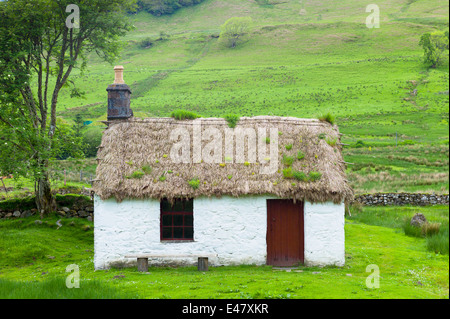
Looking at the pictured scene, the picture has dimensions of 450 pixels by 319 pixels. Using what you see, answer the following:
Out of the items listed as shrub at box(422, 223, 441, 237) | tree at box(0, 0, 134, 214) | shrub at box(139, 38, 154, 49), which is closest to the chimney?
tree at box(0, 0, 134, 214)

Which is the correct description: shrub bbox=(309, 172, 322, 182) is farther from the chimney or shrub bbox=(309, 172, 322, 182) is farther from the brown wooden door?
the chimney

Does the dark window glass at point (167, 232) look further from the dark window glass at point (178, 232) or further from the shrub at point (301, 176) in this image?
the shrub at point (301, 176)

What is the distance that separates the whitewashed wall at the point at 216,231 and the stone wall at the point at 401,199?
13.5 m

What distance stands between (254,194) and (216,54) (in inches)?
3595

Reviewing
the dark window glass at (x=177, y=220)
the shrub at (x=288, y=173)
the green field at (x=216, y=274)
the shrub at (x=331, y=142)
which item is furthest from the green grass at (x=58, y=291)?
the shrub at (x=331, y=142)

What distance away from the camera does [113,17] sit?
846 inches

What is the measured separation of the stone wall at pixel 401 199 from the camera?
85.6 feet

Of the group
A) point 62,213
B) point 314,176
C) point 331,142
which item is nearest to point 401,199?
point 331,142

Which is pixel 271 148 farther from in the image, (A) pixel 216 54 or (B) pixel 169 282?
(A) pixel 216 54

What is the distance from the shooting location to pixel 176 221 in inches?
557

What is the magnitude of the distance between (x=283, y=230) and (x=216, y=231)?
213 cm

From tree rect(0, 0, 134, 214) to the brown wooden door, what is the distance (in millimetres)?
9593

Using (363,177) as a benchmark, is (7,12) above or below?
above
